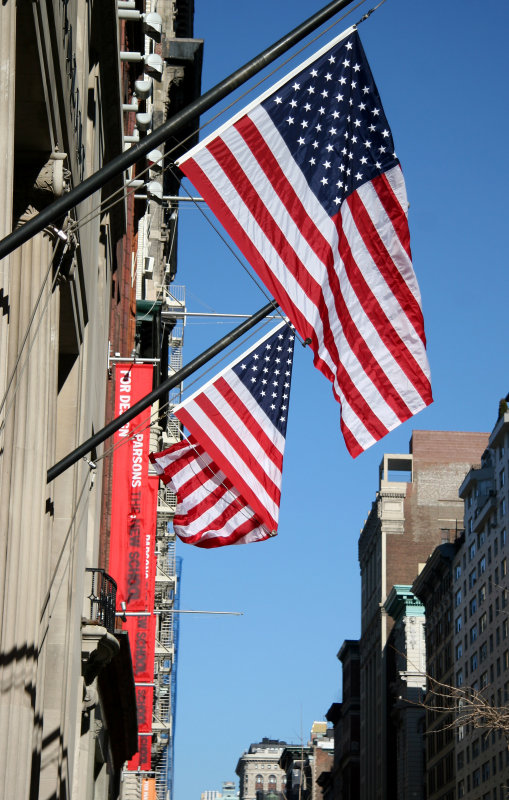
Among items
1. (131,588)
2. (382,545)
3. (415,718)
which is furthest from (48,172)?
(382,545)

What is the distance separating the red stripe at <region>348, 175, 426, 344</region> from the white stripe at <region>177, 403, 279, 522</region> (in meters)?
4.68

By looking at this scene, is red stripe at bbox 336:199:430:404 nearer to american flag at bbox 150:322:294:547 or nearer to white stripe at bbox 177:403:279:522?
american flag at bbox 150:322:294:547

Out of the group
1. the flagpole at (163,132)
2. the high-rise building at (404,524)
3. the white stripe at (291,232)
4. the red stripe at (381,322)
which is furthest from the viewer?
the high-rise building at (404,524)

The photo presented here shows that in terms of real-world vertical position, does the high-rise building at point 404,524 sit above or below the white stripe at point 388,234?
above

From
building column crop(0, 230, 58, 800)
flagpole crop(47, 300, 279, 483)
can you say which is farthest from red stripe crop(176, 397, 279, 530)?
building column crop(0, 230, 58, 800)

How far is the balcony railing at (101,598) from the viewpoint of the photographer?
23281 millimetres

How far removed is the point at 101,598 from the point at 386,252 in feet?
40.9

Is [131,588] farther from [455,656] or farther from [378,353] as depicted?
[455,656]

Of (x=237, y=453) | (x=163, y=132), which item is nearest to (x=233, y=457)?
(x=237, y=453)

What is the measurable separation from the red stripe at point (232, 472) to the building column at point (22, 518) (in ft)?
15.3

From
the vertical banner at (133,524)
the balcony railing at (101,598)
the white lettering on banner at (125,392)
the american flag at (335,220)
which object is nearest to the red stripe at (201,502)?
the balcony railing at (101,598)

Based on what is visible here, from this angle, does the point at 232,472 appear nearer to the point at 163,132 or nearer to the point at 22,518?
the point at 22,518

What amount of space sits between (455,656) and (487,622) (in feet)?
47.4

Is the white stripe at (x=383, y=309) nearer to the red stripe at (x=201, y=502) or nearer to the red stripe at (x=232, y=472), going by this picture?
the red stripe at (x=232, y=472)
